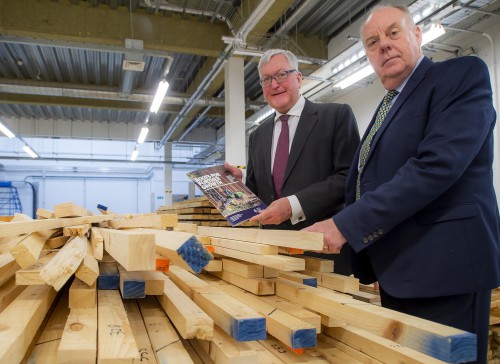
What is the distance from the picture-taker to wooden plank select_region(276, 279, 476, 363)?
0.89m

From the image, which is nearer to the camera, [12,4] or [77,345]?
[77,345]

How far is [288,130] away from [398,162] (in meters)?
0.97

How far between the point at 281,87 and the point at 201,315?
156 centimetres

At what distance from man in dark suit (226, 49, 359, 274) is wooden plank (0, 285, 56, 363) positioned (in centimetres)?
110

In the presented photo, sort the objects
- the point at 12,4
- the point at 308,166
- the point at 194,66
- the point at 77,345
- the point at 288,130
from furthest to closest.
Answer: the point at 194,66 → the point at 12,4 → the point at 288,130 → the point at 308,166 → the point at 77,345

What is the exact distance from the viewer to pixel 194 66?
9836 millimetres

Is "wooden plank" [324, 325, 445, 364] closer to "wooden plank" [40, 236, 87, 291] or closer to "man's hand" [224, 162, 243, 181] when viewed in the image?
"wooden plank" [40, 236, 87, 291]

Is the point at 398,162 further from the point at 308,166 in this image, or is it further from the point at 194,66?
the point at 194,66

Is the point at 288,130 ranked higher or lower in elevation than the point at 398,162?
higher

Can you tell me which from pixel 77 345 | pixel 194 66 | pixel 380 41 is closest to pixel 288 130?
pixel 380 41

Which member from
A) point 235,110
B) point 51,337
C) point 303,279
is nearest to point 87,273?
point 51,337

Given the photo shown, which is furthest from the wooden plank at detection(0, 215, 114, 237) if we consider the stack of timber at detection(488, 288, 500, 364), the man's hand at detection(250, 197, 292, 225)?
the stack of timber at detection(488, 288, 500, 364)

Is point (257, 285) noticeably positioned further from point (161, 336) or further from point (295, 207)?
point (295, 207)

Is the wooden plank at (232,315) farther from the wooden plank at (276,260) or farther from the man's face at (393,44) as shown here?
the man's face at (393,44)
